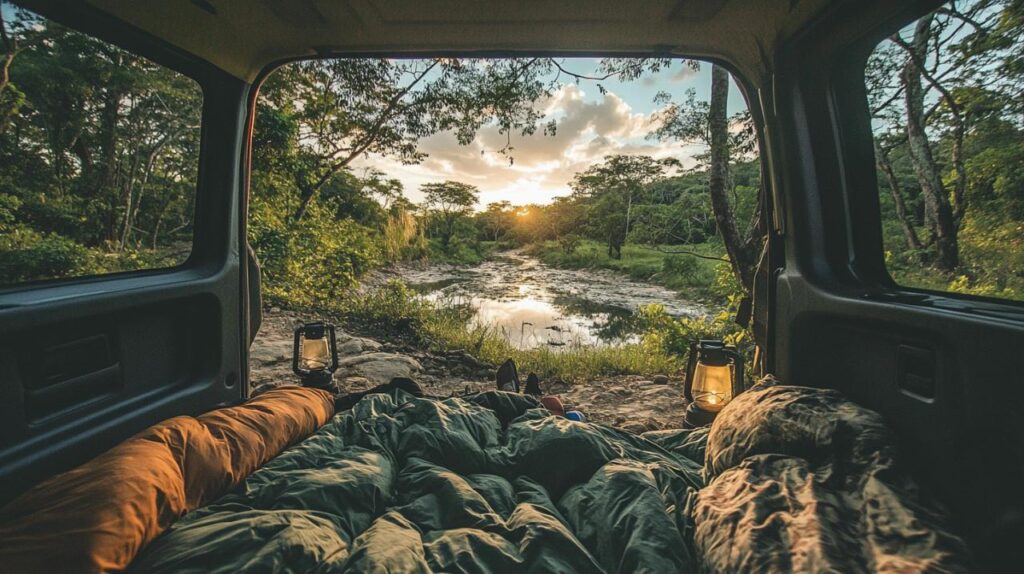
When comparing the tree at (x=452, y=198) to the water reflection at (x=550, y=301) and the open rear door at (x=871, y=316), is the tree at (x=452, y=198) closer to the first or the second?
the water reflection at (x=550, y=301)

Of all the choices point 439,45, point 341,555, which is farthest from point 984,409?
point 439,45

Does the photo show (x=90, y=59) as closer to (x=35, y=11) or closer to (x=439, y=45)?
(x=35, y=11)

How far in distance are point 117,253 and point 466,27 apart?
1644 mm

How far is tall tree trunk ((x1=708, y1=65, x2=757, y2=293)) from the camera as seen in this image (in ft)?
11.9

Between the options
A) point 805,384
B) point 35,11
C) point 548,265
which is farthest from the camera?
point 548,265

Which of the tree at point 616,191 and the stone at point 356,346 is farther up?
the tree at point 616,191

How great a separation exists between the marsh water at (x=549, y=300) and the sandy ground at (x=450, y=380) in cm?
154

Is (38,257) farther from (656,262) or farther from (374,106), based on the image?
(656,262)

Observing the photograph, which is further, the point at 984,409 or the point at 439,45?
the point at 439,45

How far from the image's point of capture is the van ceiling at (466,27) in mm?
1471

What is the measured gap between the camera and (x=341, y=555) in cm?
82

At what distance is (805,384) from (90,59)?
2.66 m

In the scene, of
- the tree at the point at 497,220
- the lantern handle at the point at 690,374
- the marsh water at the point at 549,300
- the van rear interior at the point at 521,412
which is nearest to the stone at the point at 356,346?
the marsh water at the point at 549,300

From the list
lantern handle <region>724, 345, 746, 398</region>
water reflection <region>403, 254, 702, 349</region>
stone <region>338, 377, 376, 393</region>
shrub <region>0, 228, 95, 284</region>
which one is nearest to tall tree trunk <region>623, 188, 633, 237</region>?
water reflection <region>403, 254, 702, 349</region>
